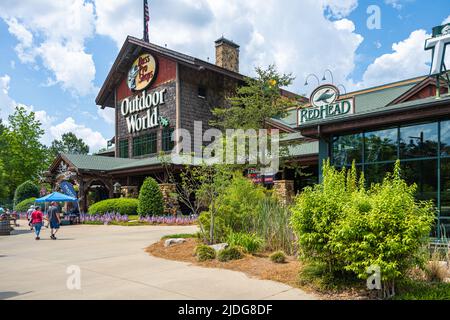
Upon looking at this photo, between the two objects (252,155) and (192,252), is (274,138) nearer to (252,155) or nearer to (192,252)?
(252,155)

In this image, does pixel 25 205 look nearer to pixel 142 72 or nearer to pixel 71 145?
pixel 142 72

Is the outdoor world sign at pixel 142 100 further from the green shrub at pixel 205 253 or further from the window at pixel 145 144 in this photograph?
the green shrub at pixel 205 253

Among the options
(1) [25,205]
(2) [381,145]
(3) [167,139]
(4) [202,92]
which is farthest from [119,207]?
(2) [381,145]

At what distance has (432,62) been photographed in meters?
11.9

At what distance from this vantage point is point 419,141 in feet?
39.1

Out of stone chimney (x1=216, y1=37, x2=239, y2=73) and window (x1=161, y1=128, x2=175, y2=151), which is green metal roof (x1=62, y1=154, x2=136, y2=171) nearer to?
window (x1=161, y1=128, x2=175, y2=151)

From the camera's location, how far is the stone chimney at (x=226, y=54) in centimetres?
3189

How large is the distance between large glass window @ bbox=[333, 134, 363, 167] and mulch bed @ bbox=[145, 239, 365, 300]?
5.25 m

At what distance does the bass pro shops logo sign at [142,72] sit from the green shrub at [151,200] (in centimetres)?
1101

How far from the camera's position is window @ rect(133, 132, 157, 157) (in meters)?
30.2

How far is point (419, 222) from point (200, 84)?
970 inches

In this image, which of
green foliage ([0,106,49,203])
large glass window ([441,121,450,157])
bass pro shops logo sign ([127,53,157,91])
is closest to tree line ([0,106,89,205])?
green foliage ([0,106,49,203])

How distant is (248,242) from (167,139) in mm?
19677
